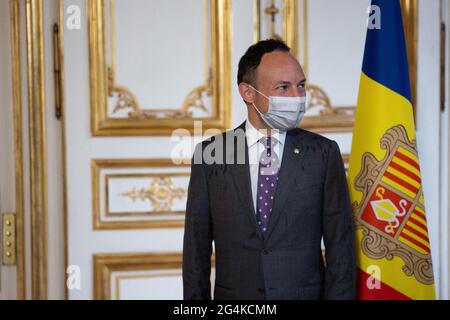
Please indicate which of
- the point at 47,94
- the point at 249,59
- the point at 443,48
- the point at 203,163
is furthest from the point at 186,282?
the point at 443,48

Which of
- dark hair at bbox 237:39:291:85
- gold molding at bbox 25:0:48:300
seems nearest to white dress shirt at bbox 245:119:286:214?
dark hair at bbox 237:39:291:85

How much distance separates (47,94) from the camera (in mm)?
2682

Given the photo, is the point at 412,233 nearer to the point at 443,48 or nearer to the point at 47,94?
the point at 443,48

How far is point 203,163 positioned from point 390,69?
783 millimetres

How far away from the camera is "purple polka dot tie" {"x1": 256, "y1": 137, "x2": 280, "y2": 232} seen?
1.72 metres

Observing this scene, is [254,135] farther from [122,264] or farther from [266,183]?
[122,264]

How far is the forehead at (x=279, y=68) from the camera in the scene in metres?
1.71

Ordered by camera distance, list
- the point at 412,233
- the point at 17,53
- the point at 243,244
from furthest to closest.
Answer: the point at 17,53 → the point at 412,233 → the point at 243,244

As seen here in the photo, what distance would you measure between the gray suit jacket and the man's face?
5.2 inches

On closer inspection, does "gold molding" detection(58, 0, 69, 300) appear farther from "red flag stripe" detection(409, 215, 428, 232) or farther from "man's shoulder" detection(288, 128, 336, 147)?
"red flag stripe" detection(409, 215, 428, 232)

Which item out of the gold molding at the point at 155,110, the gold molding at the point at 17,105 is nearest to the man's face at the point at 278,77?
the gold molding at the point at 155,110

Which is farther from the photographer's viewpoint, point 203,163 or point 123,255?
point 123,255

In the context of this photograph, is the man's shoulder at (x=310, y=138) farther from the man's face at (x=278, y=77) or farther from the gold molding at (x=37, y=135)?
the gold molding at (x=37, y=135)

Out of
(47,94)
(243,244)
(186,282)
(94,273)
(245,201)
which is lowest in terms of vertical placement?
(94,273)
